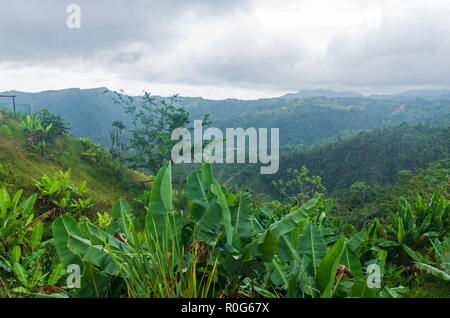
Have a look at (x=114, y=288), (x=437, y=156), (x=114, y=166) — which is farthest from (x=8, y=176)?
(x=437, y=156)

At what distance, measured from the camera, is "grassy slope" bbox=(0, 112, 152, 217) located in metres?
5.14

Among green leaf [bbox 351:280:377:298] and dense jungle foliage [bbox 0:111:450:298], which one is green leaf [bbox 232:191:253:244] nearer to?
dense jungle foliage [bbox 0:111:450:298]

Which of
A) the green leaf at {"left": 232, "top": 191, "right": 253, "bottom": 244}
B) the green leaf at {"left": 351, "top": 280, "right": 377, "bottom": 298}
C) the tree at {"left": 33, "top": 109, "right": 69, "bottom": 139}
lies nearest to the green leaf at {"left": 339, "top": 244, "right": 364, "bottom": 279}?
the green leaf at {"left": 351, "top": 280, "right": 377, "bottom": 298}

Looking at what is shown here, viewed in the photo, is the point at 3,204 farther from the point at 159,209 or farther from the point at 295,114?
the point at 295,114

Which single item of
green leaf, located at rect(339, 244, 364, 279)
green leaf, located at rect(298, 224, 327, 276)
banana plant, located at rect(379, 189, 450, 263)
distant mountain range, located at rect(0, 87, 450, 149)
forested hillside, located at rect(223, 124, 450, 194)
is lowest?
forested hillside, located at rect(223, 124, 450, 194)

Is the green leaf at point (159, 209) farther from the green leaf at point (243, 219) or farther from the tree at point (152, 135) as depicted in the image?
the tree at point (152, 135)

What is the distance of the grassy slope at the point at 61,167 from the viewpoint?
16.9 feet

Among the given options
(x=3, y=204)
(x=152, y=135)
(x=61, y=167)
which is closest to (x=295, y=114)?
(x=152, y=135)

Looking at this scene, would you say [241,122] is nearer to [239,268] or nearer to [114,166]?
[114,166]

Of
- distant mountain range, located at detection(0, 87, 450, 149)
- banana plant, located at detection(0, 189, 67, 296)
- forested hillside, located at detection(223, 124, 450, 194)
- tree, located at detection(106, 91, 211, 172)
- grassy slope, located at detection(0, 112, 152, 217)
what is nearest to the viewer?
banana plant, located at detection(0, 189, 67, 296)

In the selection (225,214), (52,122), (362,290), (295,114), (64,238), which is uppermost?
(295,114)

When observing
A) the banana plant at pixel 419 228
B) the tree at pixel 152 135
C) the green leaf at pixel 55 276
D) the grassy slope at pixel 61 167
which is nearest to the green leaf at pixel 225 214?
the green leaf at pixel 55 276

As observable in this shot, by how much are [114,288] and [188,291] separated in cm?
41

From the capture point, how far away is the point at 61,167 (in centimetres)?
713
